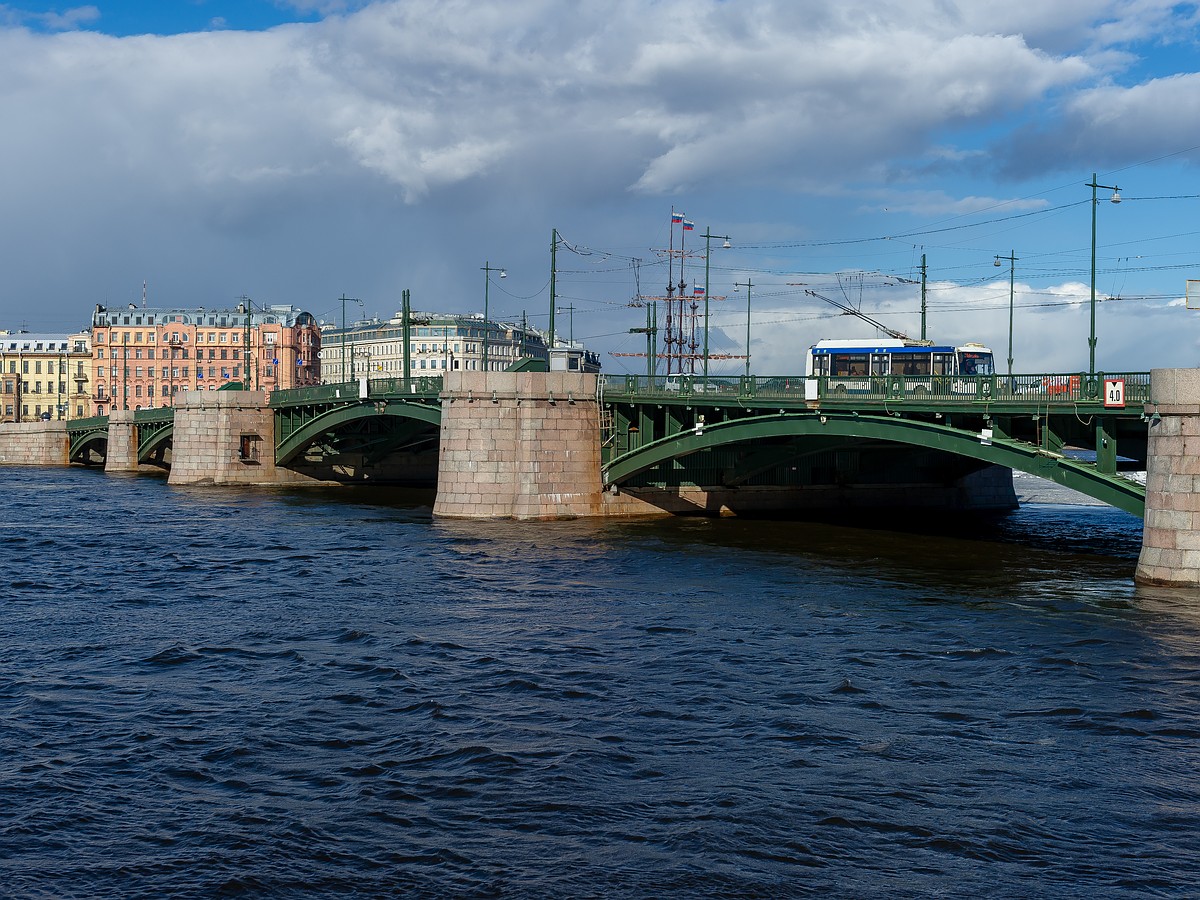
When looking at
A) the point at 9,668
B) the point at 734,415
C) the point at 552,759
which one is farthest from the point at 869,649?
the point at 734,415

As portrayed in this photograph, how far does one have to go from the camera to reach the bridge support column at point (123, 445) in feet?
299

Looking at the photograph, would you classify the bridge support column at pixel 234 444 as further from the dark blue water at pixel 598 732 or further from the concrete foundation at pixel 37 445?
the dark blue water at pixel 598 732

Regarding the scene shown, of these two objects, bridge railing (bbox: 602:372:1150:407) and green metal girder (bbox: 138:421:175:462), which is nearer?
bridge railing (bbox: 602:372:1150:407)

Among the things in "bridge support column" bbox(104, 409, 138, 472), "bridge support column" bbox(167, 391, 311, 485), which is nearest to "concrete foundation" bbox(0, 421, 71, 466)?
"bridge support column" bbox(104, 409, 138, 472)

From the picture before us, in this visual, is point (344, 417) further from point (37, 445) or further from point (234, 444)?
point (37, 445)

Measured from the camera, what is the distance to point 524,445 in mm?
47469

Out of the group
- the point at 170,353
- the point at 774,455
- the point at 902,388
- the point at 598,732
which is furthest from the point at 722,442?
the point at 170,353

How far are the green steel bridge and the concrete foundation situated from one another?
41877 millimetres

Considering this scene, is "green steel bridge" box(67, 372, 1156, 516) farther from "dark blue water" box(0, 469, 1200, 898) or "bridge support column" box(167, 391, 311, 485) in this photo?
"dark blue water" box(0, 469, 1200, 898)

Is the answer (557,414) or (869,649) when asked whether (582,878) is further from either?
(557,414)

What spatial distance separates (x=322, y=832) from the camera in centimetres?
1413

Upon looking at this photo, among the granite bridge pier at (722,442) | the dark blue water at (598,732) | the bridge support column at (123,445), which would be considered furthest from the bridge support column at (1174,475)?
the bridge support column at (123,445)

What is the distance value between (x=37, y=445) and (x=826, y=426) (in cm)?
8710

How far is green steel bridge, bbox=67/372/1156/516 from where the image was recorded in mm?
29891
